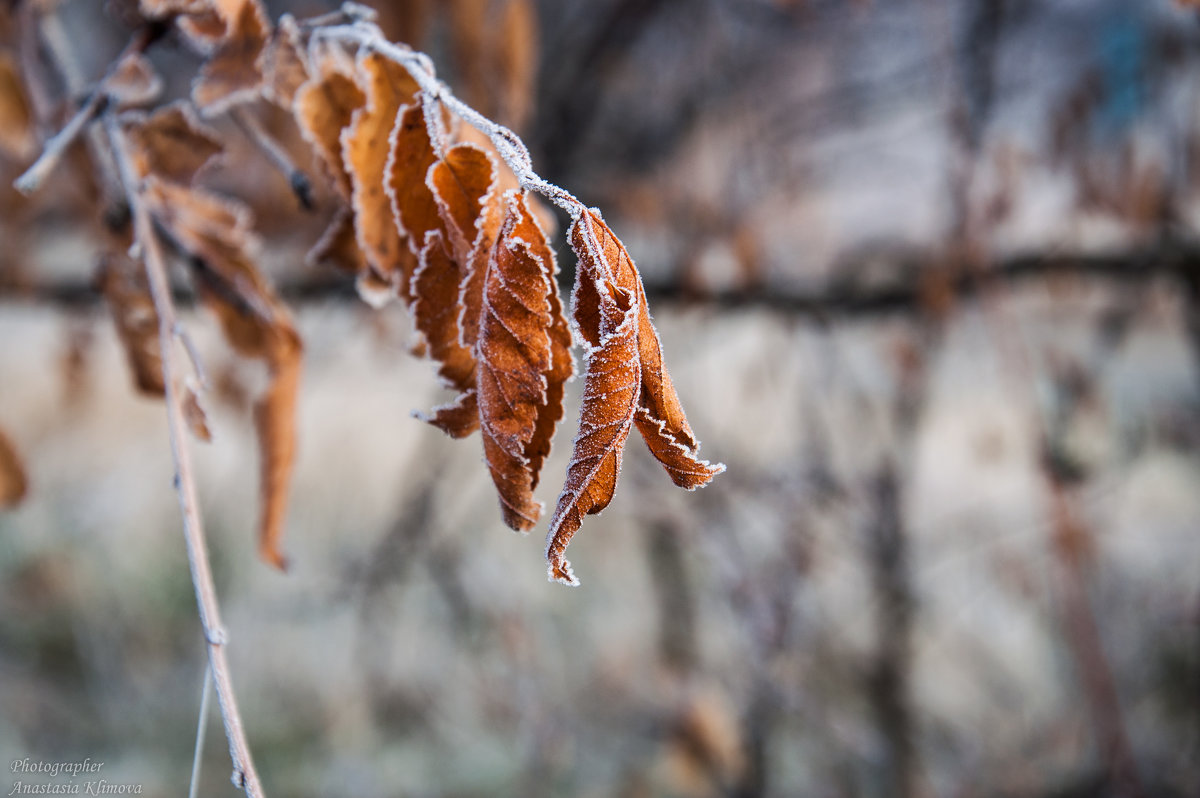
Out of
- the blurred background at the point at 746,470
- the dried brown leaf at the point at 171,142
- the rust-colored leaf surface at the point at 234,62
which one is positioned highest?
the rust-colored leaf surface at the point at 234,62

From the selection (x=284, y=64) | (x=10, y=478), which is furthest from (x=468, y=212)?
(x=10, y=478)

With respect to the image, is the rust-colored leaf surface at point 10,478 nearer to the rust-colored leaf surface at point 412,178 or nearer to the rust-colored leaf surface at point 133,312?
the rust-colored leaf surface at point 133,312

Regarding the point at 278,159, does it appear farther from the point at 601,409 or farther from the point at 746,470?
the point at 746,470

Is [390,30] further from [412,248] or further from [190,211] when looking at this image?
[412,248]

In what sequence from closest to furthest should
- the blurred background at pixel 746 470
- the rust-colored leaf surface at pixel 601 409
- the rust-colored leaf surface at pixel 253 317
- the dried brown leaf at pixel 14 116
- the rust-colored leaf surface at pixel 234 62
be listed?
the rust-colored leaf surface at pixel 601 409
the rust-colored leaf surface at pixel 234 62
the rust-colored leaf surface at pixel 253 317
the dried brown leaf at pixel 14 116
the blurred background at pixel 746 470

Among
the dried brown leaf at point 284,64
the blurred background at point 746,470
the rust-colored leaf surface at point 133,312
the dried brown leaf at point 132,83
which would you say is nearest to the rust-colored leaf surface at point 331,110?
the dried brown leaf at point 284,64
